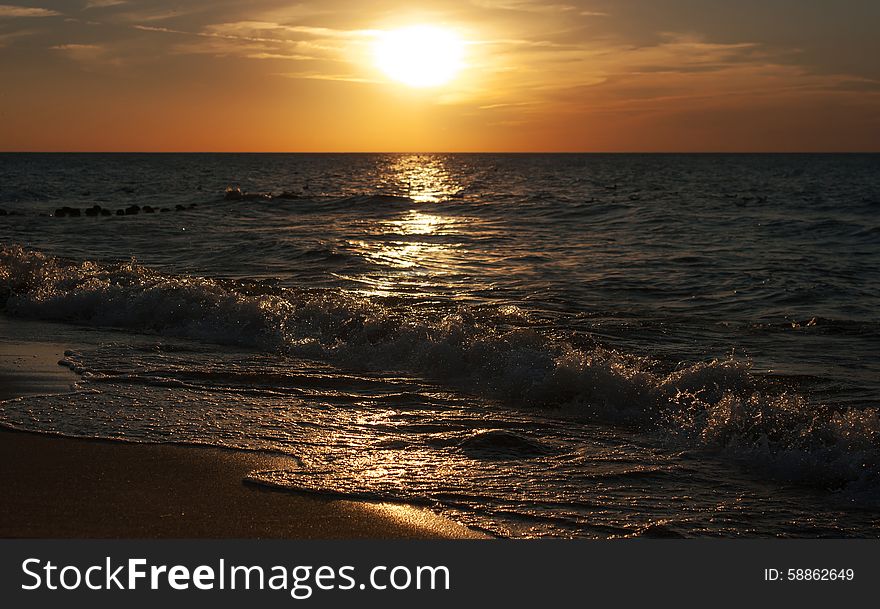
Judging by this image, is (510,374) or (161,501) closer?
(161,501)

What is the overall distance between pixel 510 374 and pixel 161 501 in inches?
173

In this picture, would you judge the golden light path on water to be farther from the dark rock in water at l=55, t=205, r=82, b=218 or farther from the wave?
the dark rock in water at l=55, t=205, r=82, b=218

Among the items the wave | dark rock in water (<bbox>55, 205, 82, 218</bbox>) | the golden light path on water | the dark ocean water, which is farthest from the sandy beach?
dark rock in water (<bbox>55, 205, 82, 218</bbox>)

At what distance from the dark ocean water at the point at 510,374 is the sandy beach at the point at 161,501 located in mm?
251

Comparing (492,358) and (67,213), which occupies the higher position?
(67,213)

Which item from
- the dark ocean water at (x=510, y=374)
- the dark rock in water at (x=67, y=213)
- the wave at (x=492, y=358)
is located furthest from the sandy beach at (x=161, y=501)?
the dark rock in water at (x=67, y=213)

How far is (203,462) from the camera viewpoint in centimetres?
622

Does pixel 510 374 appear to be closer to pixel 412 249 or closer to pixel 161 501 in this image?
pixel 161 501

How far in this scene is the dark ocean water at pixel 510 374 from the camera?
604 cm

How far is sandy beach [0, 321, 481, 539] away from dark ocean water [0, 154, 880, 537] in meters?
0.25

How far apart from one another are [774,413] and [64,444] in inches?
229

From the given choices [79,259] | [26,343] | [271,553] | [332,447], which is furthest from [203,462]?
[79,259]

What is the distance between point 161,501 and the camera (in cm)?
541

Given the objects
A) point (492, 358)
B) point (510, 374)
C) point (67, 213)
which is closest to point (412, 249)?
point (492, 358)
